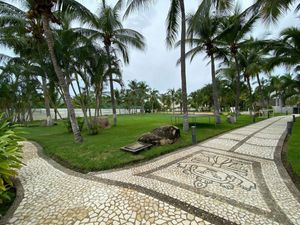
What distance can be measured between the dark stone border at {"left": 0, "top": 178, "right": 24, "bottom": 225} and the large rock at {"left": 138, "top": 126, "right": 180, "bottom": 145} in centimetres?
395

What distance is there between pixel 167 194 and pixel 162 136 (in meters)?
3.81

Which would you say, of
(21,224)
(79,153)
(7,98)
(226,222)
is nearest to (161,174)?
(226,222)

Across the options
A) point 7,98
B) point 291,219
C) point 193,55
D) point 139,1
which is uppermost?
point 139,1

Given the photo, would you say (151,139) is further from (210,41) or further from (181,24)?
(210,41)

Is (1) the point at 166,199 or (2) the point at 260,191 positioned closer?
(1) the point at 166,199

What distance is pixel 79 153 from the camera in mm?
6309

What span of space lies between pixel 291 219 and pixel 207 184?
4.72 ft

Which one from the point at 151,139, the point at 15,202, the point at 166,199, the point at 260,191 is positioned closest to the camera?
the point at 166,199

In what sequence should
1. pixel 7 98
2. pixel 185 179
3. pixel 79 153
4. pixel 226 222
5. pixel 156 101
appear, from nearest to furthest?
pixel 226 222 → pixel 185 179 → pixel 79 153 → pixel 7 98 → pixel 156 101

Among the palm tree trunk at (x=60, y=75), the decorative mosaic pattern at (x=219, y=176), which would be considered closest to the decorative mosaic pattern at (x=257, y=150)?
the decorative mosaic pattern at (x=219, y=176)

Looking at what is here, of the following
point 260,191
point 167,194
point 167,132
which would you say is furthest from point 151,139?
point 260,191

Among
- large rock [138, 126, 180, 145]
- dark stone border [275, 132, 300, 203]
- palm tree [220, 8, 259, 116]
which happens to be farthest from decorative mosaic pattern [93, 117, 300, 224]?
palm tree [220, 8, 259, 116]

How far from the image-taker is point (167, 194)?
3.36 metres

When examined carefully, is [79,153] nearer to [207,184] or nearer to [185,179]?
[185,179]
